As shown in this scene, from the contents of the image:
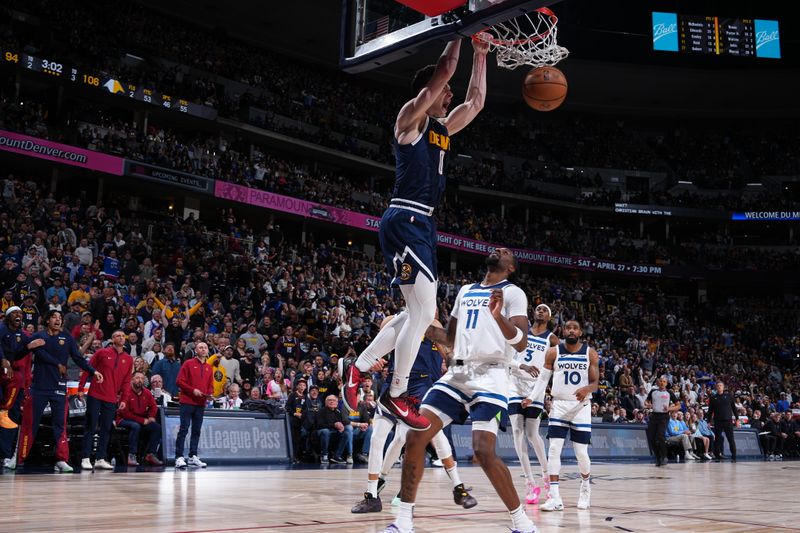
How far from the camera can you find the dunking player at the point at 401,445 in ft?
23.2

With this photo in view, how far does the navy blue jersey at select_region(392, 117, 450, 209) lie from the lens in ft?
19.4

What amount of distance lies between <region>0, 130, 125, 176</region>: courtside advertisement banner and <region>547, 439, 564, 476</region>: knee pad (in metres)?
21.1

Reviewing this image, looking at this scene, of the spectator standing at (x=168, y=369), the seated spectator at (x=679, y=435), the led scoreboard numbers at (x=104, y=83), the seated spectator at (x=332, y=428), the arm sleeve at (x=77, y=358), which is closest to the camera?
the arm sleeve at (x=77, y=358)

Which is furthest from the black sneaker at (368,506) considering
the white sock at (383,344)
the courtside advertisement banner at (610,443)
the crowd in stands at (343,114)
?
the crowd in stands at (343,114)

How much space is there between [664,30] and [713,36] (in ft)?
7.98

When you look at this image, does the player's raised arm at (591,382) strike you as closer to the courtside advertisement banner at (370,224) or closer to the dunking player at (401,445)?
the dunking player at (401,445)

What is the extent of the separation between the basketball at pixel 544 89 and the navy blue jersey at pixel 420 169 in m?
5.60

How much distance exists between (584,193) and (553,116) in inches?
225

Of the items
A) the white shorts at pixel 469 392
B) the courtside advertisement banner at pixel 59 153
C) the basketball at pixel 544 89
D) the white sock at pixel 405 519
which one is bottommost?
the white sock at pixel 405 519

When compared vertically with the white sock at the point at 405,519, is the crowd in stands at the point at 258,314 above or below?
above

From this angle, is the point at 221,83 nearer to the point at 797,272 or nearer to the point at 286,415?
the point at 286,415

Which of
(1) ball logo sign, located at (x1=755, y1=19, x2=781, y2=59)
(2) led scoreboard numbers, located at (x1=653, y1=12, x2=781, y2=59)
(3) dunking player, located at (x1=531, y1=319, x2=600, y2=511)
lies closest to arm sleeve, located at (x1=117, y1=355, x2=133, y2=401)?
(3) dunking player, located at (x1=531, y1=319, x2=600, y2=511)

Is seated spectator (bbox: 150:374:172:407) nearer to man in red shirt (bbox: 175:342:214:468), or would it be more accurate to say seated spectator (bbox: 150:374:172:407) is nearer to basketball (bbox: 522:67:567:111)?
man in red shirt (bbox: 175:342:214:468)

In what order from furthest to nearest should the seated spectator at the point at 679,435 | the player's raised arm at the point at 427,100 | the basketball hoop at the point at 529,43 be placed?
the seated spectator at the point at 679,435
the basketball hoop at the point at 529,43
the player's raised arm at the point at 427,100
